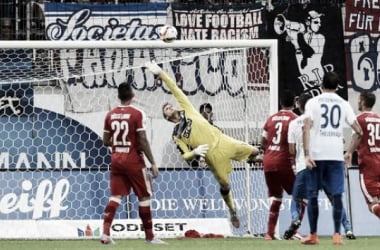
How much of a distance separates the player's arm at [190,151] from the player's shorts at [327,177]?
7.55ft

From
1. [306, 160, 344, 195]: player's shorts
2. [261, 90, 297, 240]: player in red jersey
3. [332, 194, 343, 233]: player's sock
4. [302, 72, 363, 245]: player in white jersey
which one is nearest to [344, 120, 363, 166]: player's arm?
[302, 72, 363, 245]: player in white jersey

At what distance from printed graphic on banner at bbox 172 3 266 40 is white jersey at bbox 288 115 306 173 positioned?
6.70 metres

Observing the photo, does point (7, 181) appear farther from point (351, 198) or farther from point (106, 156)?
point (351, 198)

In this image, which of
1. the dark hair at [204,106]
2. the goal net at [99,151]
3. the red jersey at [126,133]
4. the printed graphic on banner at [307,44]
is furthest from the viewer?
the printed graphic on banner at [307,44]

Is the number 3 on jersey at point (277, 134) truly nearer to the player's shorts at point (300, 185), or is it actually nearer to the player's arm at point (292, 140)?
the player's arm at point (292, 140)

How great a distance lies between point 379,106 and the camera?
2164cm

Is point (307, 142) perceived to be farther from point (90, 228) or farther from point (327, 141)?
point (90, 228)

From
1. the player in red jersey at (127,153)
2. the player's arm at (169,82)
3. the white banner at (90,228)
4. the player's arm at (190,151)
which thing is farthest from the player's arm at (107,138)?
the white banner at (90,228)

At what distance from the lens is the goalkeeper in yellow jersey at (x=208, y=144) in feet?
50.5

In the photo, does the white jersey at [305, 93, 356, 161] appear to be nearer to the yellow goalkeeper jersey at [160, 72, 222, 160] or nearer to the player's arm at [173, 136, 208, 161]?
the player's arm at [173, 136, 208, 161]

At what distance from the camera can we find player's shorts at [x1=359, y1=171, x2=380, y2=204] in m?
15.5

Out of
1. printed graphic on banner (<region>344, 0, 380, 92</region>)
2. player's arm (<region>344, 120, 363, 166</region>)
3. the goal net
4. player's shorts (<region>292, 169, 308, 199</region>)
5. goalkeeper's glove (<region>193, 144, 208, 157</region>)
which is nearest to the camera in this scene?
player's arm (<region>344, 120, 363, 166</region>)

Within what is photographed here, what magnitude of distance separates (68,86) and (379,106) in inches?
230

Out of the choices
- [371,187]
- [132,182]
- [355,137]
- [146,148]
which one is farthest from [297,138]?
[132,182]
